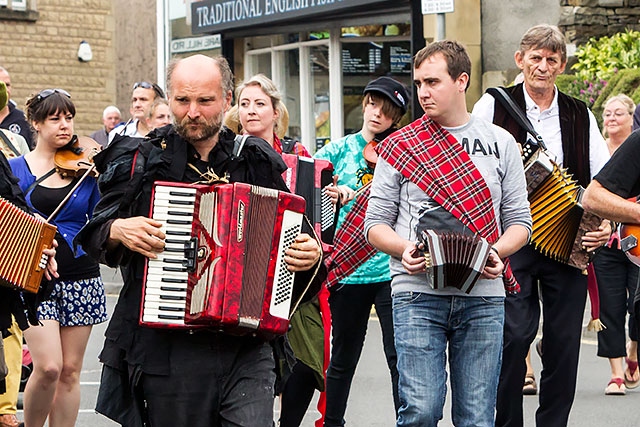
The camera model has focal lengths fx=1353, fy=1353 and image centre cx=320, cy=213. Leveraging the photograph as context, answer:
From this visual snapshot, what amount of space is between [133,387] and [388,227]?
1.43 m

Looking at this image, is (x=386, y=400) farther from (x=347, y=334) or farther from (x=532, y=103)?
(x=532, y=103)

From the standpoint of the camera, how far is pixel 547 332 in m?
7.30

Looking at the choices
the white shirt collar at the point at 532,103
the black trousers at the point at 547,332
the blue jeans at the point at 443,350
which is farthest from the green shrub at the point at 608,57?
the blue jeans at the point at 443,350

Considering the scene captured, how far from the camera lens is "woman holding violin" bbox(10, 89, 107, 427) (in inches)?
301

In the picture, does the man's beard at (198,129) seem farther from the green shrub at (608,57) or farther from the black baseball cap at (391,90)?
the green shrub at (608,57)

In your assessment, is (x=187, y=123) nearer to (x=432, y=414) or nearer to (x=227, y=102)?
(x=227, y=102)

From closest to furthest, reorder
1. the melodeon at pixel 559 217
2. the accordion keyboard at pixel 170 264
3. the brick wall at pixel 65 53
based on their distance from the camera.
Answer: the accordion keyboard at pixel 170 264
the melodeon at pixel 559 217
the brick wall at pixel 65 53

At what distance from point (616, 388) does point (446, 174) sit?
4.62 metres

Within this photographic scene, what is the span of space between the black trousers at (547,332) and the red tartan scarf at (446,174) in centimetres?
129

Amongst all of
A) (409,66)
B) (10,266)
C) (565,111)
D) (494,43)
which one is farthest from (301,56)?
(10,266)

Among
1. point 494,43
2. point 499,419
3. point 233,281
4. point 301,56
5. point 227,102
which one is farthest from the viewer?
point 301,56

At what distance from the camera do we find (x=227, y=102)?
5.35 m

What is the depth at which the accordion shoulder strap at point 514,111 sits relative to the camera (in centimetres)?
704

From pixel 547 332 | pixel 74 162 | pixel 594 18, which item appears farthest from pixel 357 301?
pixel 594 18
